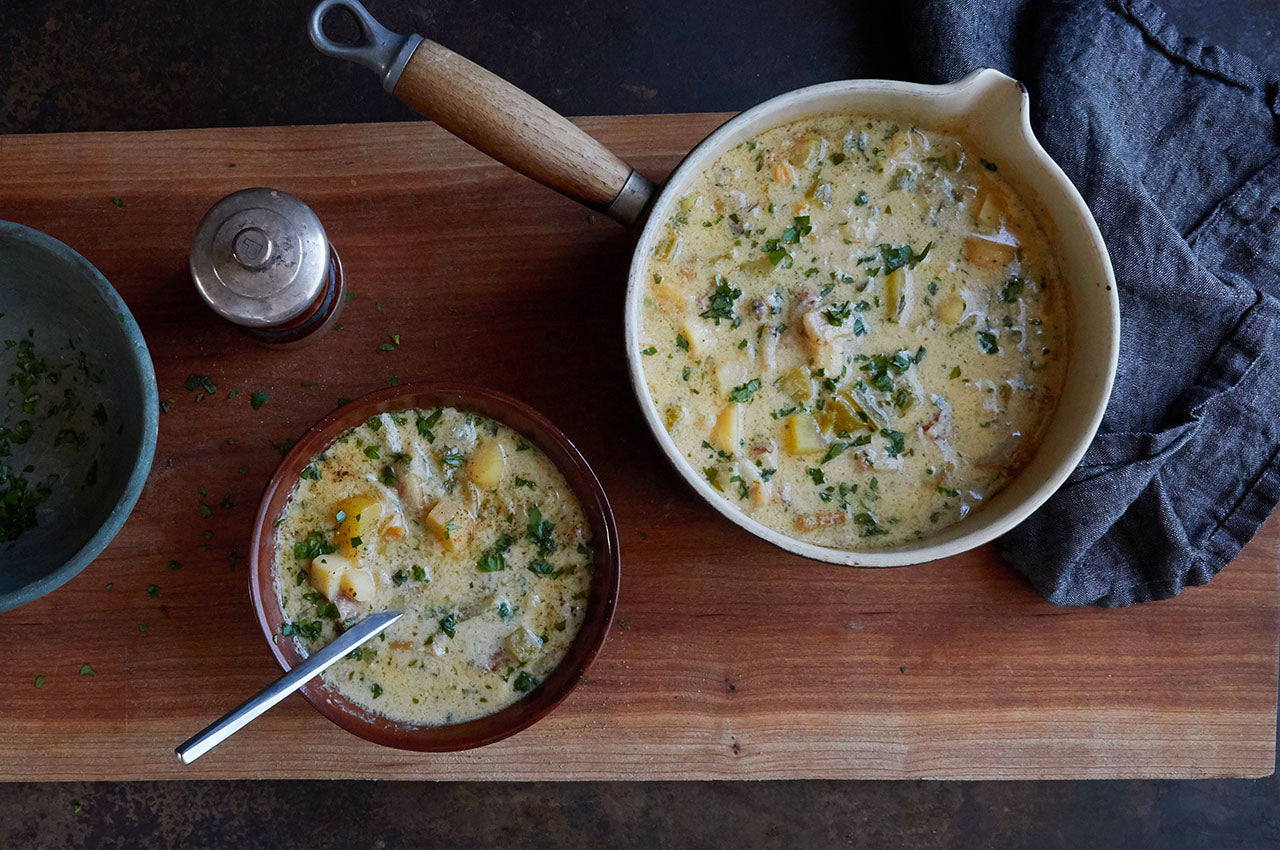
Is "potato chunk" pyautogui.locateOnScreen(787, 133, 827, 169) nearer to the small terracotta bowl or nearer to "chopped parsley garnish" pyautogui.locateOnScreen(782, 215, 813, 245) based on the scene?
"chopped parsley garnish" pyautogui.locateOnScreen(782, 215, 813, 245)

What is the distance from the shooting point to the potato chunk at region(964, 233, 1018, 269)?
2.21 m

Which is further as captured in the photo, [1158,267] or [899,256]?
[1158,267]

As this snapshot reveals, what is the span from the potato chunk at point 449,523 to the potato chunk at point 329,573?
20 centimetres

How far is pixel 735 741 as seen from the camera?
244cm

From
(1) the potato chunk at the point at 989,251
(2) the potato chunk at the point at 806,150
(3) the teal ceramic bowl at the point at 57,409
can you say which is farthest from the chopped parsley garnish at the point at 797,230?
(3) the teal ceramic bowl at the point at 57,409

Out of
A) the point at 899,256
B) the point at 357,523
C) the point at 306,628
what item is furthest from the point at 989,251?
the point at 306,628

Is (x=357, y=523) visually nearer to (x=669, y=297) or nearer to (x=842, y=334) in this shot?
(x=669, y=297)

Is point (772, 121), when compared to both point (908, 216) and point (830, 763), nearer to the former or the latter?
point (908, 216)

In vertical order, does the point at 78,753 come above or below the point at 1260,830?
below

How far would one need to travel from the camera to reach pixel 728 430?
2.13 metres

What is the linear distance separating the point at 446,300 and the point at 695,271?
0.65 meters

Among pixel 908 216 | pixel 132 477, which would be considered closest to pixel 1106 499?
pixel 908 216

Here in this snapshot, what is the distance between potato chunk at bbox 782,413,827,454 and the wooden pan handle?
1.82 ft

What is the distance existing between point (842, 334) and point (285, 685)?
54.3 inches
